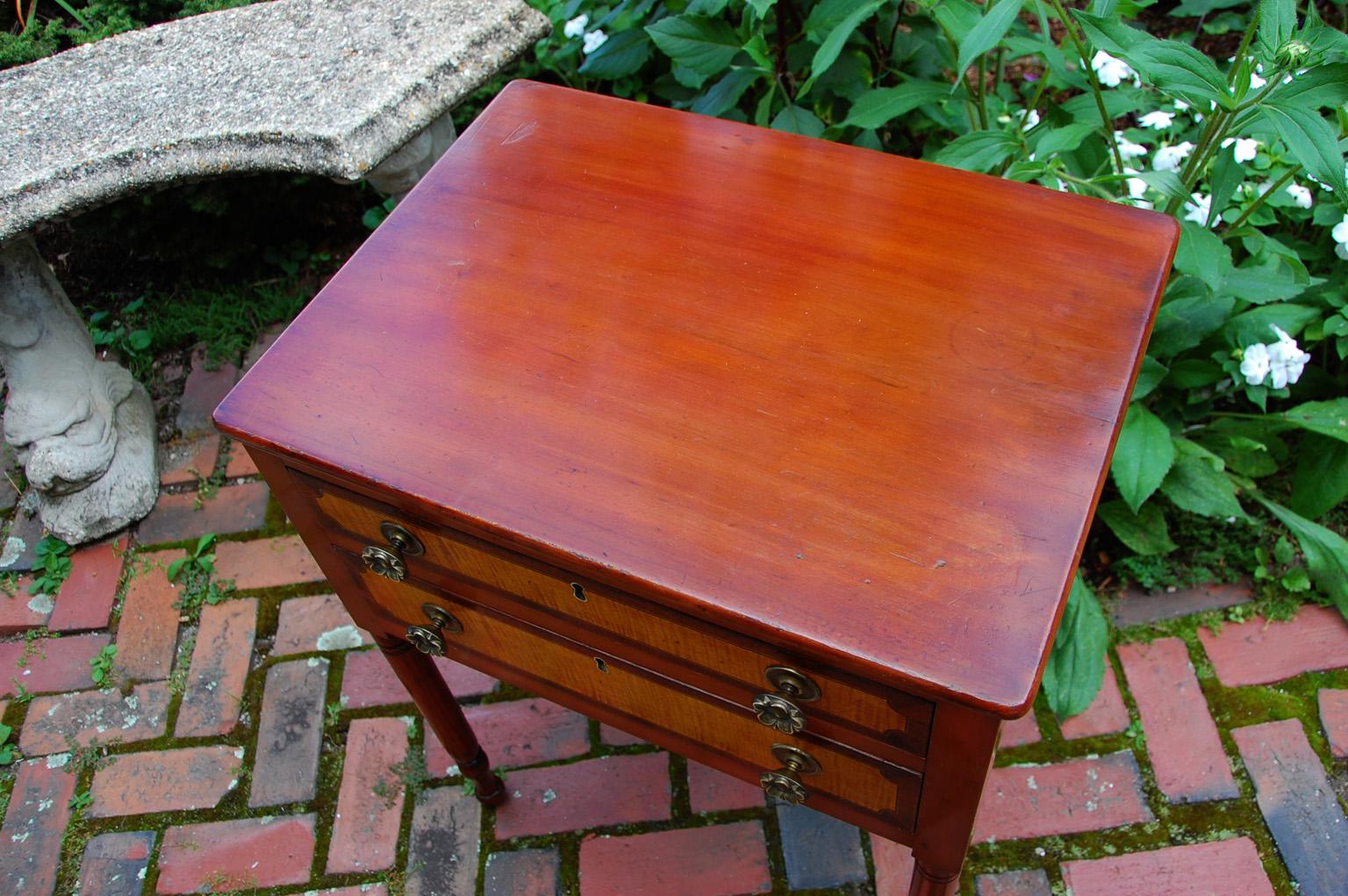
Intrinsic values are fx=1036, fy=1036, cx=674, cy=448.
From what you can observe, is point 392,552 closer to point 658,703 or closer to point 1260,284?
point 658,703

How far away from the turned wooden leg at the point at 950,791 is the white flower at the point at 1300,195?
1412 mm

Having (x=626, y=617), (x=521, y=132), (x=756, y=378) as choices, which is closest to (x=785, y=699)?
(x=626, y=617)

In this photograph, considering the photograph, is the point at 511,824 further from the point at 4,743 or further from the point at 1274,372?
the point at 1274,372

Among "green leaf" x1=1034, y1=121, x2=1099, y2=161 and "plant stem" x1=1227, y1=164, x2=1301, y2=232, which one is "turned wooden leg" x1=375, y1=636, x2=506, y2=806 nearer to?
"green leaf" x1=1034, y1=121, x2=1099, y2=161

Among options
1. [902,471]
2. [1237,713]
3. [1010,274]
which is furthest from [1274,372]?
[902,471]

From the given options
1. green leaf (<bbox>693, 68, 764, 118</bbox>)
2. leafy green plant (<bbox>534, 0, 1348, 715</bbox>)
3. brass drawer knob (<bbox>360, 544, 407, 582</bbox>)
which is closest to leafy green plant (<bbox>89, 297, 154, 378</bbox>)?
leafy green plant (<bbox>534, 0, 1348, 715</bbox>)

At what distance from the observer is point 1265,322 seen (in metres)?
1.87

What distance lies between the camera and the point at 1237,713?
6.04ft

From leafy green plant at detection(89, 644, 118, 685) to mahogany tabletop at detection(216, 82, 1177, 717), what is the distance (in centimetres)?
124

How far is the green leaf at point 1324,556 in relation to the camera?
6.23ft

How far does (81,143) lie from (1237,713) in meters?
2.35

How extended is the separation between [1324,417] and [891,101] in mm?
992

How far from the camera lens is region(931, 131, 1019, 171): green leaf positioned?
1.63m

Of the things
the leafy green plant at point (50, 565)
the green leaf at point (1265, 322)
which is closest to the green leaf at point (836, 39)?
the green leaf at point (1265, 322)
